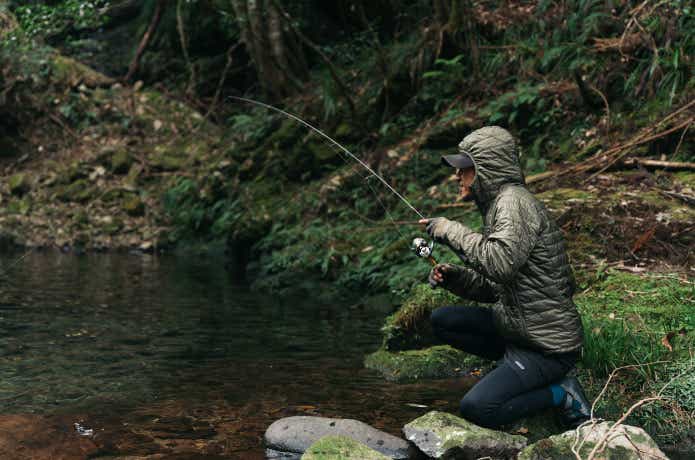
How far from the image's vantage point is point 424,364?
20.4ft

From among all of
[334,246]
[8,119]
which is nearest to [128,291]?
[334,246]

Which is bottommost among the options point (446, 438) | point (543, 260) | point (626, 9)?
point (446, 438)

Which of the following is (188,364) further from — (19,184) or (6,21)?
(19,184)

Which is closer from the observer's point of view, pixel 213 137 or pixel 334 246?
pixel 334 246

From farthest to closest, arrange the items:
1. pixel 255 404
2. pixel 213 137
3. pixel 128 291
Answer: pixel 213 137, pixel 128 291, pixel 255 404

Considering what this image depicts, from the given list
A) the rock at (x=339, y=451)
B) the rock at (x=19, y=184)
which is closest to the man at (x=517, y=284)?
the rock at (x=339, y=451)

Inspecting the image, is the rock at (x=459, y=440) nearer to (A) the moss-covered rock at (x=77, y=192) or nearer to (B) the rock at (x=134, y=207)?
(B) the rock at (x=134, y=207)

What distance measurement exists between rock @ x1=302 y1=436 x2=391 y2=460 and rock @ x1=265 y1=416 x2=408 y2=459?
1.14 ft

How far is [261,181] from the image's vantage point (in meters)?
14.7

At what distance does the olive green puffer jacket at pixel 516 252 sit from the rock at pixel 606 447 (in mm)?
561

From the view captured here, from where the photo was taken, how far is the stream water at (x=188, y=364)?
493cm

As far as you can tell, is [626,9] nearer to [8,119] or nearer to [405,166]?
[405,166]

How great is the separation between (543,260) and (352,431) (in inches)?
59.0

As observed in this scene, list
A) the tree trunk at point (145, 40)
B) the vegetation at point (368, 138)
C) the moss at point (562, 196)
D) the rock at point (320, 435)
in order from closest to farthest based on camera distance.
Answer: the rock at point (320, 435) < the vegetation at point (368, 138) < the moss at point (562, 196) < the tree trunk at point (145, 40)
